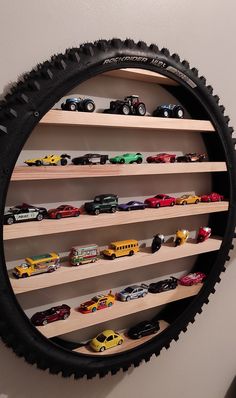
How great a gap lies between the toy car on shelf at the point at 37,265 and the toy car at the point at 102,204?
12 centimetres

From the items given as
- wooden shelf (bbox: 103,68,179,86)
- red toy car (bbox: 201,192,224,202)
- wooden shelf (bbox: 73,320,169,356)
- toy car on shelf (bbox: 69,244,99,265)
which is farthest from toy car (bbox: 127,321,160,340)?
wooden shelf (bbox: 103,68,179,86)

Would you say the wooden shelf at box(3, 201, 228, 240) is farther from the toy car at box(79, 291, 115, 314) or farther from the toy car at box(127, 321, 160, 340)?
the toy car at box(127, 321, 160, 340)

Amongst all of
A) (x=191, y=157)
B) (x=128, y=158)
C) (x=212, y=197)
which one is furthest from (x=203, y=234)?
(x=128, y=158)

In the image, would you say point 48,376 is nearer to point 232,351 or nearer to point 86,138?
point 86,138

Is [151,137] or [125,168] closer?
[125,168]

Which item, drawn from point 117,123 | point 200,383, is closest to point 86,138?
point 117,123

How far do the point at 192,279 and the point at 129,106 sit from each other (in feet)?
1.54

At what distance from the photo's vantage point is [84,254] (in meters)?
0.72

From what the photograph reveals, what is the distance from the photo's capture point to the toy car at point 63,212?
0.67 meters

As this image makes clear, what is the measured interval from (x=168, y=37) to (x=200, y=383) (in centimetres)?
98

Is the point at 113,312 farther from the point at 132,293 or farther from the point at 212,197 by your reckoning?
the point at 212,197

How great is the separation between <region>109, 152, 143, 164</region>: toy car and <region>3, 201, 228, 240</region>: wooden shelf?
0.11 m

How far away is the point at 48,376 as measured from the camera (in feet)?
2.55

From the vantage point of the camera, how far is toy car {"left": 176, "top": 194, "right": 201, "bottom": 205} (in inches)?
33.3
